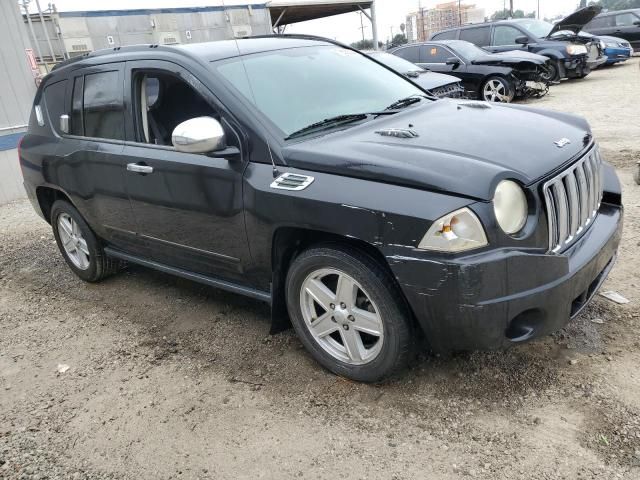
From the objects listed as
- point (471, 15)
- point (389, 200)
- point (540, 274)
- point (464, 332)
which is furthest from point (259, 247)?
point (471, 15)

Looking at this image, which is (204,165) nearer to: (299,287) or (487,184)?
(299,287)

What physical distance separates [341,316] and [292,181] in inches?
29.7

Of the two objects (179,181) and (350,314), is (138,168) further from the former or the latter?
(350,314)

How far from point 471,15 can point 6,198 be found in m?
72.4

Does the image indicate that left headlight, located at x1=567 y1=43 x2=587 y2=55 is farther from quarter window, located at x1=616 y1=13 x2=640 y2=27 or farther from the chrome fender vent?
the chrome fender vent

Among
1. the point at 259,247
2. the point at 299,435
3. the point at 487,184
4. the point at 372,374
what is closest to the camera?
the point at 487,184

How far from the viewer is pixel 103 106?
4105 mm

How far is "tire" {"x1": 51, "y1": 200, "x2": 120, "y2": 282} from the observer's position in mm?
4746

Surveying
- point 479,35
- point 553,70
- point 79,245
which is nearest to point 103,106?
point 79,245

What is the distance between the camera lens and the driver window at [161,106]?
3.57 m

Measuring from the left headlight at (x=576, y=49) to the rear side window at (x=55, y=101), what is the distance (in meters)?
13.0

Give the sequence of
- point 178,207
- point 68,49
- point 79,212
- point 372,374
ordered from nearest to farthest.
Answer: 1. point 372,374
2. point 178,207
3. point 79,212
4. point 68,49

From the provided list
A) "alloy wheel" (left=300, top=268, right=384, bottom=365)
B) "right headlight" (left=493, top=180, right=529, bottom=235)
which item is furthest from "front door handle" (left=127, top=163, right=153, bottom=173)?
"right headlight" (left=493, top=180, right=529, bottom=235)

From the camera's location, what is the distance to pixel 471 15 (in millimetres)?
71188
